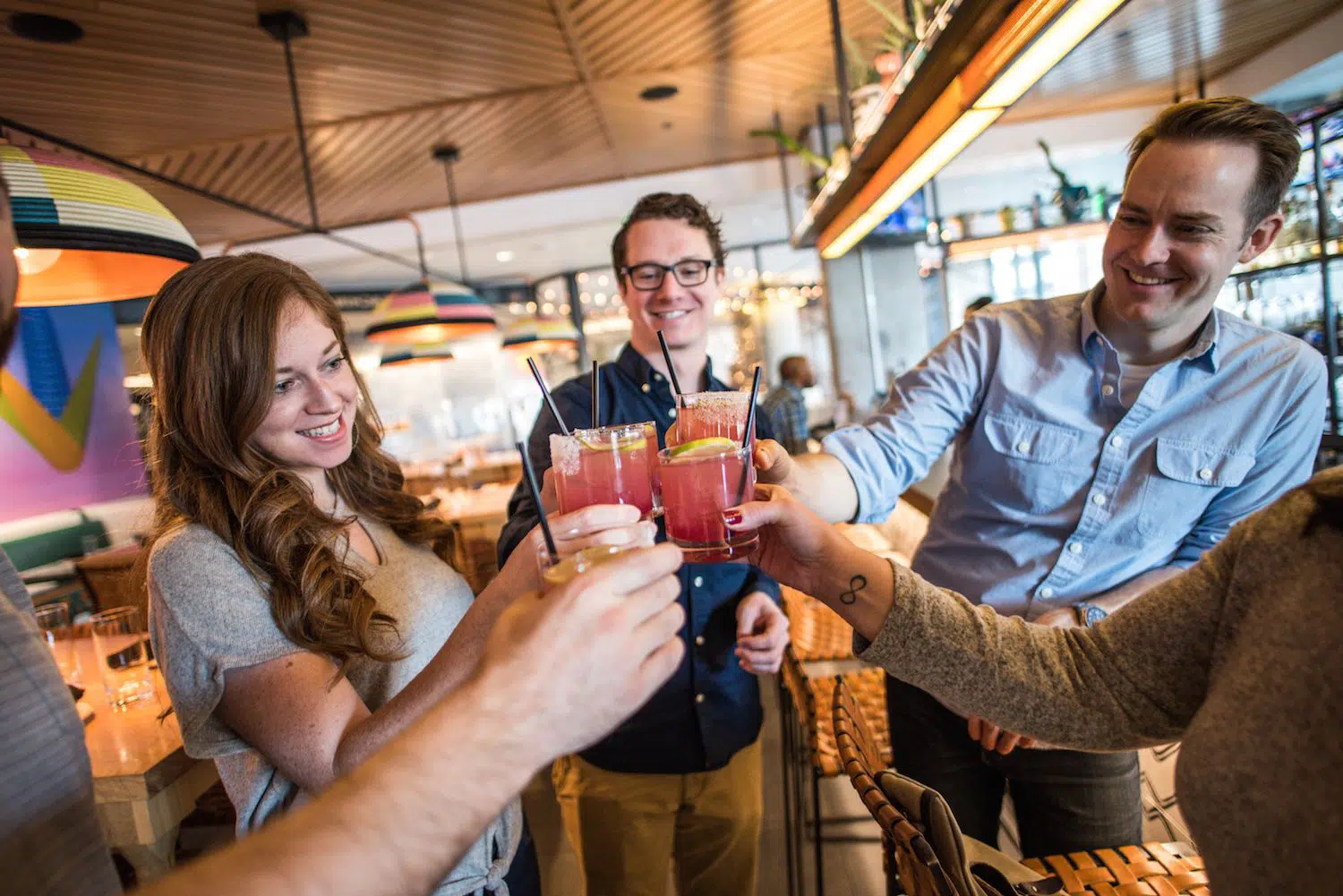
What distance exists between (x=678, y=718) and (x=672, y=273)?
1.21m

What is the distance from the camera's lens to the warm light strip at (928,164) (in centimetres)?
217

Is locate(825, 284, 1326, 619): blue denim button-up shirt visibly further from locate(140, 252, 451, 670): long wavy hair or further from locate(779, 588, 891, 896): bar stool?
locate(140, 252, 451, 670): long wavy hair

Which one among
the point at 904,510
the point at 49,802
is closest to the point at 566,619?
the point at 49,802

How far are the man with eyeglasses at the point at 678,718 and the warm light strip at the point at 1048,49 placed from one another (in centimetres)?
88

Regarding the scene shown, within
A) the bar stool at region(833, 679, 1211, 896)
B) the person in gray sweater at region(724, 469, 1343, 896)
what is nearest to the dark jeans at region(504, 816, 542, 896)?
the bar stool at region(833, 679, 1211, 896)

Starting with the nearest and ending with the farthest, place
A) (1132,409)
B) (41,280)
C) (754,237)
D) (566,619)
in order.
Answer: (566,619)
(1132,409)
(41,280)
(754,237)

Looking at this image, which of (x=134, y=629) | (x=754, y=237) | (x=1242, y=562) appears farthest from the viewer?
(x=754, y=237)

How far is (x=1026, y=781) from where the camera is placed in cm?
158

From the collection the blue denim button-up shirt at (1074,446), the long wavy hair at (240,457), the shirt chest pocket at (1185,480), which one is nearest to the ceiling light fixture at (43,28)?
the long wavy hair at (240,457)

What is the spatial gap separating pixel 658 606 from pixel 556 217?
→ 27.9 feet

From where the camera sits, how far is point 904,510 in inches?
137

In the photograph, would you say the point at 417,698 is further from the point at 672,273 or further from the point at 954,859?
the point at 672,273

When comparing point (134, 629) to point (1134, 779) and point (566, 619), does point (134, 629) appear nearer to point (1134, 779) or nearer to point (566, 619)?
point (566, 619)

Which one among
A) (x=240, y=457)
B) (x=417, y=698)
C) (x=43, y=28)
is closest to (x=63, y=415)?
(x=43, y=28)
